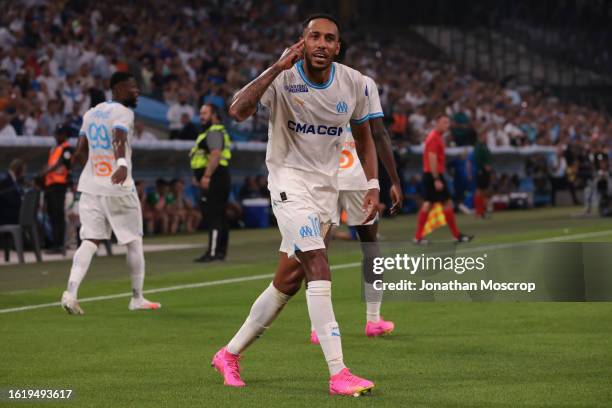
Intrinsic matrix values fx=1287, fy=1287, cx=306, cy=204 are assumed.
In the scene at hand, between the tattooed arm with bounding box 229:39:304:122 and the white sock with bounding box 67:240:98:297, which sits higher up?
the tattooed arm with bounding box 229:39:304:122

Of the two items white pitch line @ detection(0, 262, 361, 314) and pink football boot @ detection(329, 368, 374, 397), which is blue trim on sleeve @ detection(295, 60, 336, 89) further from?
white pitch line @ detection(0, 262, 361, 314)

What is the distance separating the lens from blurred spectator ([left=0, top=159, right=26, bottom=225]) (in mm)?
20594

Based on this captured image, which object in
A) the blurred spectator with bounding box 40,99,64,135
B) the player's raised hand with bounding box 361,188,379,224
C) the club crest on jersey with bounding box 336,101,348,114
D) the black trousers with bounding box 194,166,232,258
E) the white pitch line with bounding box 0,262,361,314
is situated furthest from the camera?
the blurred spectator with bounding box 40,99,64,135

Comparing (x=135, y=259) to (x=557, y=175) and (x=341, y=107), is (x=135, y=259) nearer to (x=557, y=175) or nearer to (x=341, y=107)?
(x=341, y=107)

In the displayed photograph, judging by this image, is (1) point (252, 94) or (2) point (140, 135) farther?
(2) point (140, 135)

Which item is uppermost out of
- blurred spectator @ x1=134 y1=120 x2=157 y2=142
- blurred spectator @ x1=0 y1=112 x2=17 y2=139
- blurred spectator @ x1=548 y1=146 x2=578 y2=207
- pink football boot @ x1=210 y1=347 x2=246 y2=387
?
blurred spectator @ x1=0 y1=112 x2=17 y2=139

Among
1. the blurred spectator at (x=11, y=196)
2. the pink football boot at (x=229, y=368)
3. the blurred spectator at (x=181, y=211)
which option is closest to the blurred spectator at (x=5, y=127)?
the blurred spectator at (x=11, y=196)

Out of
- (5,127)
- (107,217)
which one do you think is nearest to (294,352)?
(107,217)

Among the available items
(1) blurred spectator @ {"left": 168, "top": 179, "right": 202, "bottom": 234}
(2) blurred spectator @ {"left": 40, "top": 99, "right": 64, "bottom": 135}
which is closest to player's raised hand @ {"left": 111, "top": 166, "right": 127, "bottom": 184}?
(2) blurred spectator @ {"left": 40, "top": 99, "right": 64, "bottom": 135}

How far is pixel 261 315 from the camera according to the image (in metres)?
8.12

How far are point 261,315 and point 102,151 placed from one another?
5.13 metres

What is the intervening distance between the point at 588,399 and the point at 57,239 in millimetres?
15129

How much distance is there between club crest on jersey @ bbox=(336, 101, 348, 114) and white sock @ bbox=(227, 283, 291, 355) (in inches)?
46.5

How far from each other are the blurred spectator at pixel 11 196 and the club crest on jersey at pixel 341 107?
44.0 feet
